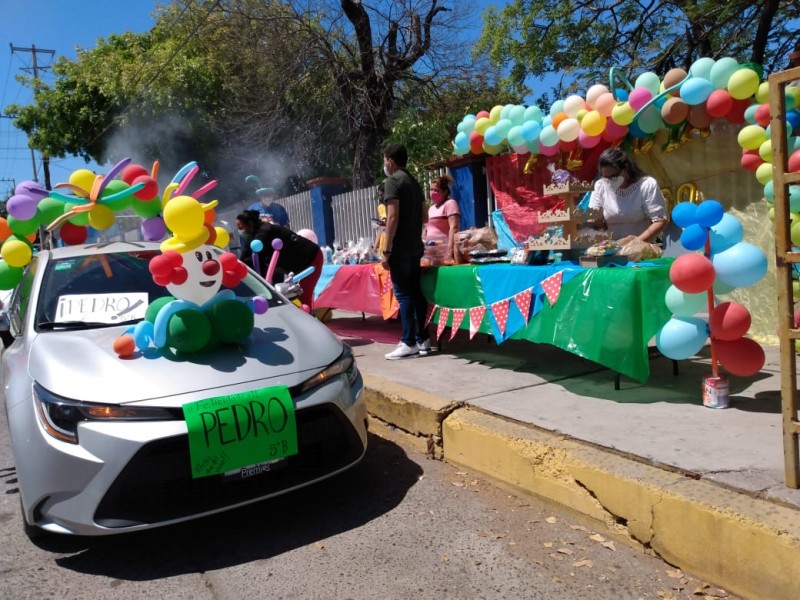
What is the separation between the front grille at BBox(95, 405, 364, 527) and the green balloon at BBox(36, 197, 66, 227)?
2.15 meters

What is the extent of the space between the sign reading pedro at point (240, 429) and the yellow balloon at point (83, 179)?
1.80m

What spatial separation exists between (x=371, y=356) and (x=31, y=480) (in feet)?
11.4

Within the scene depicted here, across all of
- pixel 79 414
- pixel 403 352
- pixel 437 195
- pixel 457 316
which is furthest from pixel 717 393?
pixel 437 195

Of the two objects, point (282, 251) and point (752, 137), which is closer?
point (752, 137)

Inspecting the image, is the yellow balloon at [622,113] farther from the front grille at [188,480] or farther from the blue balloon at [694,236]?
the front grille at [188,480]

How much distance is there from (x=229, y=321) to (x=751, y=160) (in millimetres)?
4162

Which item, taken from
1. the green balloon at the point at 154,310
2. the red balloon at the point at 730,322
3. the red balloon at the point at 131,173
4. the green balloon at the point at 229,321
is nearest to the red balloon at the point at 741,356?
the red balloon at the point at 730,322

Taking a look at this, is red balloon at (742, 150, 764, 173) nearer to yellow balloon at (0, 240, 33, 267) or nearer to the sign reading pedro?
the sign reading pedro

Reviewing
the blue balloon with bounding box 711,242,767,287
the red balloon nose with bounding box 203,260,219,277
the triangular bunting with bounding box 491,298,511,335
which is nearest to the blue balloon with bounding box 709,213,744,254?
the blue balloon with bounding box 711,242,767,287

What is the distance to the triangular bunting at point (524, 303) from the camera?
178 inches

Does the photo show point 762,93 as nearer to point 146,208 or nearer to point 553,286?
point 553,286

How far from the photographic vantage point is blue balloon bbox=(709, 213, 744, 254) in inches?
139

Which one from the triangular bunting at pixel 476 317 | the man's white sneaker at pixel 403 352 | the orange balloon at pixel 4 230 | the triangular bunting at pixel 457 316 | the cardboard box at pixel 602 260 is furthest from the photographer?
the man's white sneaker at pixel 403 352

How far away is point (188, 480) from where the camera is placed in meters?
2.81
